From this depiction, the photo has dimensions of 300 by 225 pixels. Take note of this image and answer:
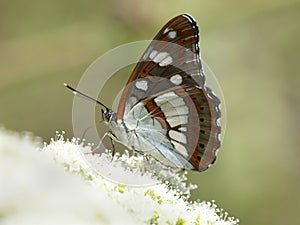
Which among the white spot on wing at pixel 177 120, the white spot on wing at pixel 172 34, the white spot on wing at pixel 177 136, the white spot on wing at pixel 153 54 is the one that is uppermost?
the white spot on wing at pixel 172 34

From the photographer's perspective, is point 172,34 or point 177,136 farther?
point 177,136

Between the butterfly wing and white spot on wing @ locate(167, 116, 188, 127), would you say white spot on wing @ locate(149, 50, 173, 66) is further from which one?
white spot on wing @ locate(167, 116, 188, 127)

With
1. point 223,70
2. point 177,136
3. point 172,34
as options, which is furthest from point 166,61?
point 223,70

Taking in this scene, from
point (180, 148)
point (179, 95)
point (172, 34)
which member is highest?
point (172, 34)

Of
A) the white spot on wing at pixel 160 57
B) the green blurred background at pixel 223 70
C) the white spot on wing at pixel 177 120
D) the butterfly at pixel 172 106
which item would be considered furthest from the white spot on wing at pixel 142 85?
the green blurred background at pixel 223 70

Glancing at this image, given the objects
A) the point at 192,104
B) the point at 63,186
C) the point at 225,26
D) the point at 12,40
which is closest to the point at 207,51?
the point at 225,26

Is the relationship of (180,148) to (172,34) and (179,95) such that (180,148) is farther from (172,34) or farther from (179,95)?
(172,34)

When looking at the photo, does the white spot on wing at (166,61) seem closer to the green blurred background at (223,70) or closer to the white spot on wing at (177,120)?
the white spot on wing at (177,120)

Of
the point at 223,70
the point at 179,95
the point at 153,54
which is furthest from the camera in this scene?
the point at 223,70
